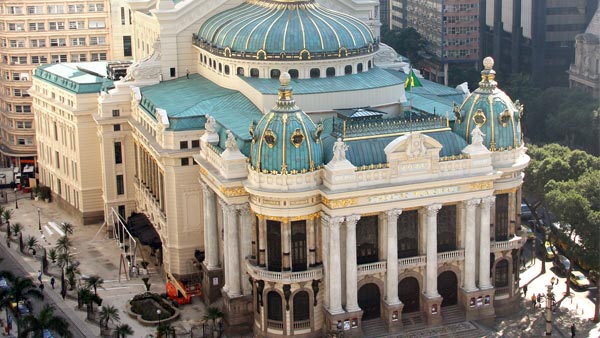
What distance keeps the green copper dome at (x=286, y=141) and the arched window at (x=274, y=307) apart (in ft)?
52.4

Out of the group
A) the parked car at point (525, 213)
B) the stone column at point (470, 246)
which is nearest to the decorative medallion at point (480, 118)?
the stone column at point (470, 246)

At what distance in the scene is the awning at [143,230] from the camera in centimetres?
17275

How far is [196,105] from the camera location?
164750 mm

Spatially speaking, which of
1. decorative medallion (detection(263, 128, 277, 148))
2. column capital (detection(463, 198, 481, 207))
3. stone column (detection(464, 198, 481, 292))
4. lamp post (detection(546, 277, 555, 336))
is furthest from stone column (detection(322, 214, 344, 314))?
lamp post (detection(546, 277, 555, 336))

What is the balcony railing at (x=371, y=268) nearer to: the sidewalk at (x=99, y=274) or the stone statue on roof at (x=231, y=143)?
the stone statue on roof at (x=231, y=143)

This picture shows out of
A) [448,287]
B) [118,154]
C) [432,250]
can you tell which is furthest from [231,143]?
[118,154]

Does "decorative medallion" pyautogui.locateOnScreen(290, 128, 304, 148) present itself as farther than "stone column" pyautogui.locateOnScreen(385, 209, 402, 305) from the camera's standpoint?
No

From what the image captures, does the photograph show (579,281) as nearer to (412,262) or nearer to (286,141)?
(412,262)

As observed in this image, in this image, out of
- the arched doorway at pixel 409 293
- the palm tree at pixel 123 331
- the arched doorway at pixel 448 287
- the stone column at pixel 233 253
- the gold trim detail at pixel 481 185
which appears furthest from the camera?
the arched doorway at pixel 448 287

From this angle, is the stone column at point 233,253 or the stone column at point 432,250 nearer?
the stone column at point 432,250

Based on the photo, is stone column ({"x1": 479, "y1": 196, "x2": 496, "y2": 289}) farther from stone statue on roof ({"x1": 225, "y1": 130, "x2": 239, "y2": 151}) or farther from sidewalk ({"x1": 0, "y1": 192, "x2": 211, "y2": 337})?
sidewalk ({"x1": 0, "y1": 192, "x2": 211, "y2": 337})

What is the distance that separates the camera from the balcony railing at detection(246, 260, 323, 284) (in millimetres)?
141125

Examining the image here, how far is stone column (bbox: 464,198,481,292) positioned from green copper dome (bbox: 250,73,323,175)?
2024 cm

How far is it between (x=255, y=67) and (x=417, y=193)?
35.2 m
